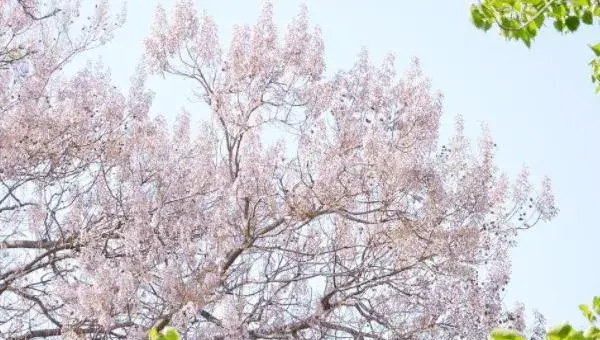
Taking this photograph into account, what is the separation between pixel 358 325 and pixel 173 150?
2978 millimetres

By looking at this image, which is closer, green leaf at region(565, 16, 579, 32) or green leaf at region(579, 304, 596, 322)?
green leaf at region(579, 304, 596, 322)

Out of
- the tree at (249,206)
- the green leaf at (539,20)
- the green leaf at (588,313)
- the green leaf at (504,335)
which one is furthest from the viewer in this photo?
the tree at (249,206)

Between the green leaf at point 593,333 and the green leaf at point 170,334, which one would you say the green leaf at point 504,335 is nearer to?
the green leaf at point 593,333

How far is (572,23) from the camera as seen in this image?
104 inches

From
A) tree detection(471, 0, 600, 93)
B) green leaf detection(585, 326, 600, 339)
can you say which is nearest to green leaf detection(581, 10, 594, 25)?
tree detection(471, 0, 600, 93)

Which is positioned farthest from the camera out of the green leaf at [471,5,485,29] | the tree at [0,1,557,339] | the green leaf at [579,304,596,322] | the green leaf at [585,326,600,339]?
the tree at [0,1,557,339]

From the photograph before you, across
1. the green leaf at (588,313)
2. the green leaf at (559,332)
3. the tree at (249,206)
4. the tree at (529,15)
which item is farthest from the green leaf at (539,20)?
the tree at (249,206)

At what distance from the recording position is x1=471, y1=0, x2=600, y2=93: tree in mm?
2475

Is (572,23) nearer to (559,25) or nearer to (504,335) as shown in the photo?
(559,25)

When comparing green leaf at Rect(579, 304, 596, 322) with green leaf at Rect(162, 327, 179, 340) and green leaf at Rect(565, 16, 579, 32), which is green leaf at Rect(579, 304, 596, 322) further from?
green leaf at Rect(565, 16, 579, 32)

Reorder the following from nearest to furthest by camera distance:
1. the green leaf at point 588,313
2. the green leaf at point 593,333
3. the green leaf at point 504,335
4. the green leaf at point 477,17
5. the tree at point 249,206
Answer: the green leaf at point 504,335, the green leaf at point 593,333, the green leaf at point 588,313, the green leaf at point 477,17, the tree at point 249,206

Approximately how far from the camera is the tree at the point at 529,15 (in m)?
2.47

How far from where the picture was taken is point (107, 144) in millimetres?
8977

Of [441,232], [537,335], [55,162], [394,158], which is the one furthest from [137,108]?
[537,335]
